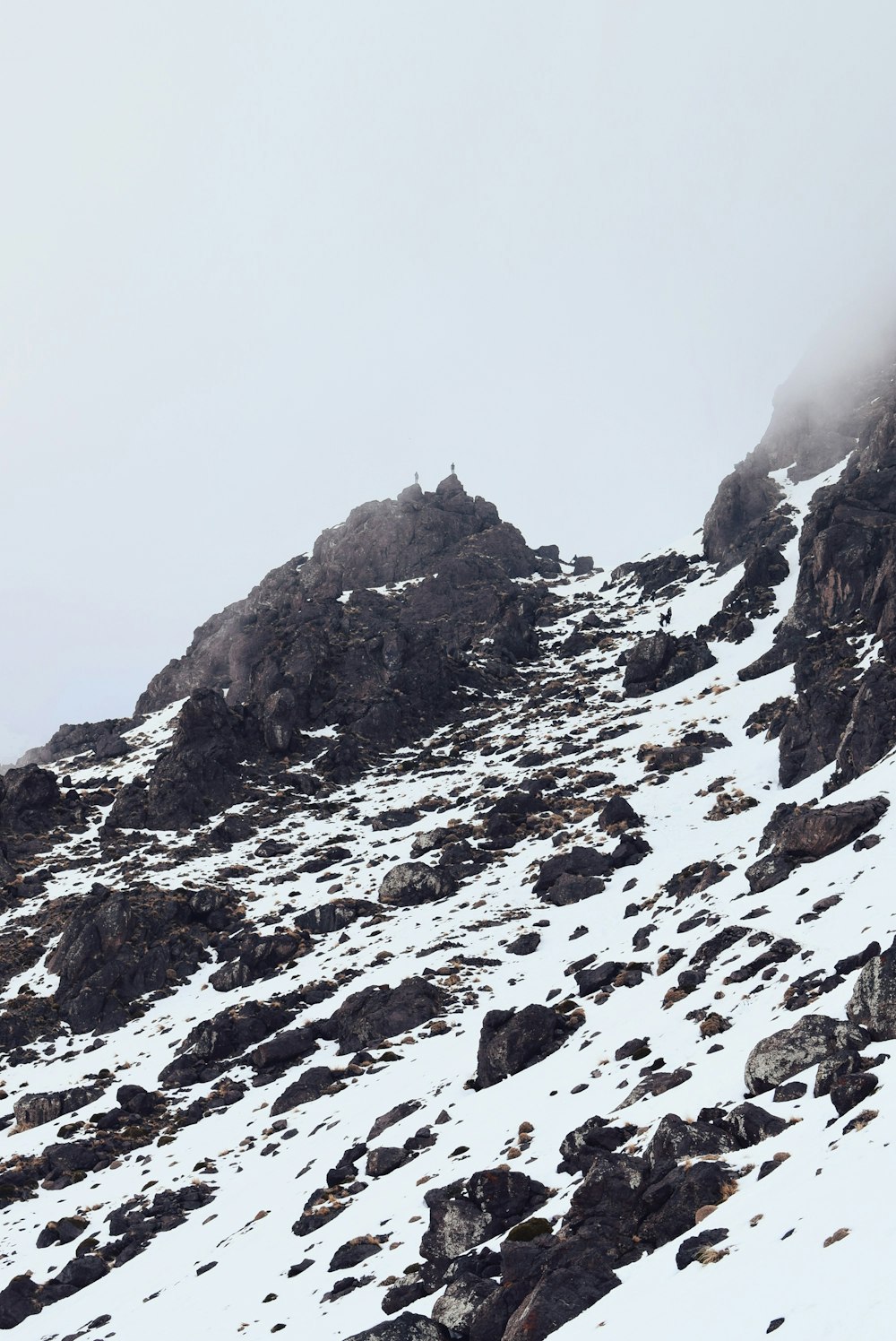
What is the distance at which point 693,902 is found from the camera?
148ft

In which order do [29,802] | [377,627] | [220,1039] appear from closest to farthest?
[220,1039] < [29,802] < [377,627]

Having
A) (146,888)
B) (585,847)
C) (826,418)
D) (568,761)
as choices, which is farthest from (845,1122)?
(826,418)

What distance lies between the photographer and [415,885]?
65.7m

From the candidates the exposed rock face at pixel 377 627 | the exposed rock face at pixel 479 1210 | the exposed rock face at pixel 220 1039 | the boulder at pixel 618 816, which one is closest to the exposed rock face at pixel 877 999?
the exposed rock face at pixel 479 1210

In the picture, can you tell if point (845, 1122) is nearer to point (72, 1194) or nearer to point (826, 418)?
point (72, 1194)

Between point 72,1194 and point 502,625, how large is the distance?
100 meters

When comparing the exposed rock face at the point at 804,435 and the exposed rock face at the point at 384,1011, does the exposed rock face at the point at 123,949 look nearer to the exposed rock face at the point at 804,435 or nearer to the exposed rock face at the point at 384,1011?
the exposed rock face at the point at 384,1011

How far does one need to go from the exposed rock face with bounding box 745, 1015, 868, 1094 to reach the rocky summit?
3.7 inches

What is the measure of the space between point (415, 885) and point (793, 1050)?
45038 millimetres

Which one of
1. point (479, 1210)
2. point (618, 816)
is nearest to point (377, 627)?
point (618, 816)

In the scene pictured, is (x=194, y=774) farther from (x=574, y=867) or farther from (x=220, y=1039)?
(x=574, y=867)

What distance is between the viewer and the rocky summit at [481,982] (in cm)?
1927

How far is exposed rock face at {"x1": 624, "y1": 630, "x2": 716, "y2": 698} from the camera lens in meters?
102

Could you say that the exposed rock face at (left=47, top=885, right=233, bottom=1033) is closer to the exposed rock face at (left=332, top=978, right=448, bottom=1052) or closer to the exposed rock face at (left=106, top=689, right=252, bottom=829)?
the exposed rock face at (left=332, top=978, right=448, bottom=1052)
